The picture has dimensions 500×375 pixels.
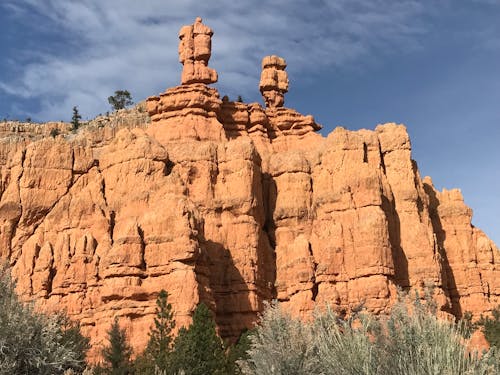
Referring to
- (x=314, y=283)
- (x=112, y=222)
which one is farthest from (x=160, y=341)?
(x=314, y=283)

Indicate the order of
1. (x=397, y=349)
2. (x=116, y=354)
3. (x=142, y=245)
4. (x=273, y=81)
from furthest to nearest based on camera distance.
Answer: (x=273, y=81) < (x=142, y=245) < (x=116, y=354) < (x=397, y=349)

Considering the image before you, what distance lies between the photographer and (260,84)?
2872 inches

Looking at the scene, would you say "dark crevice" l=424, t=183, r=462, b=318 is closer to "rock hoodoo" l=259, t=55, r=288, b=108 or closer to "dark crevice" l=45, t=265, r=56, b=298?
"rock hoodoo" l=259, t=55, r=288, b=108

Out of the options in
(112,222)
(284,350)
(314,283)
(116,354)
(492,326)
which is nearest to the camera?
(284,350)

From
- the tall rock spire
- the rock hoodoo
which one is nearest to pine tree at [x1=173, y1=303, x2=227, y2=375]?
the tall rock spire

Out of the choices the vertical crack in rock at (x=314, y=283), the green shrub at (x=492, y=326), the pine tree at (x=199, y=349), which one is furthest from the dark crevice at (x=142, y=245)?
the green shrub at (x=492, y=326)

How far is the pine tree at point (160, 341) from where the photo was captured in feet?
134

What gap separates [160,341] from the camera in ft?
142

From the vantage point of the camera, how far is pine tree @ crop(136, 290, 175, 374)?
134 feet

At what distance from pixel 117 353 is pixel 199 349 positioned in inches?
219

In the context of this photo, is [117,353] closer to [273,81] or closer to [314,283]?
[314,283]

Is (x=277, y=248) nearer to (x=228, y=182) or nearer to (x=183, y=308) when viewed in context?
(x=228, y=182)


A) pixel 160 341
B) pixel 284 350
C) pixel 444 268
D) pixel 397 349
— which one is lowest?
pixel 397 349

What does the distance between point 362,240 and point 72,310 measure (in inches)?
867
